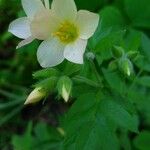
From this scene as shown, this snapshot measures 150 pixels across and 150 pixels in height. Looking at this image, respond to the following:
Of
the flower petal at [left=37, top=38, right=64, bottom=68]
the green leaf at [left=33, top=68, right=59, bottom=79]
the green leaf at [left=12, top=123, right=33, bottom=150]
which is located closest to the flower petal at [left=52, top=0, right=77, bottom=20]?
the flower petal at [left=37, top=38, right=64, bottom=68]

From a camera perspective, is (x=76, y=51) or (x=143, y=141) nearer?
(x=76, y=51)

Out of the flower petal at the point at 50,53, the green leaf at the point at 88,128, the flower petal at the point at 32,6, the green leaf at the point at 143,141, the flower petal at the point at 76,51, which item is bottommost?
the green leaf at the point at 143,141

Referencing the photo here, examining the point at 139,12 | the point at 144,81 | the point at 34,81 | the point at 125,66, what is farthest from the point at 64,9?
the point at 34,81

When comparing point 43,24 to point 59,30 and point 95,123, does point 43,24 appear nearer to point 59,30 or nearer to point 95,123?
point 59,30

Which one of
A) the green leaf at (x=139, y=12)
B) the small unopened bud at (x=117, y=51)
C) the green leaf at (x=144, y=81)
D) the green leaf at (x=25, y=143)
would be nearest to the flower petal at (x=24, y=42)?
the small unopened bud at (x=117, y=51)

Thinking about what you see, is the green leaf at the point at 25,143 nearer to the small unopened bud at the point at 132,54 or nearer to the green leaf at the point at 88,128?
the green leaf at the point at 88,128

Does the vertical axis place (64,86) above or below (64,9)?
below
